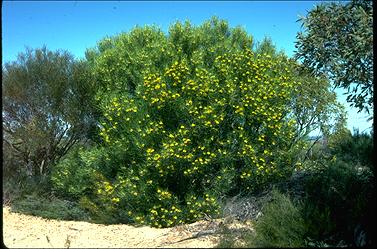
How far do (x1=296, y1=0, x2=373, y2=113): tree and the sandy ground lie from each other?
11.8ft

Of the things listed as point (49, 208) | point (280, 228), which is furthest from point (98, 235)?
point (280, 228)

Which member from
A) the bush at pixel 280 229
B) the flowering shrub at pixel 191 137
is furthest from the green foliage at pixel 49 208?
the bush at pixel 280 229

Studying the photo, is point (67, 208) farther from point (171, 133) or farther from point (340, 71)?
point (340, 71)

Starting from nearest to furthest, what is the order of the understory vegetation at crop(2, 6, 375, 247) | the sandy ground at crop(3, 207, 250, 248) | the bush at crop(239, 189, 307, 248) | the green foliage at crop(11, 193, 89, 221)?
the bush at crop(239, 189, 307, 248) < the sandy ground at crop(3, 207, 250, 248) < the understory vegetation at crop(2, 6, 375, 247) < the green foliage at crop(11, 193, 89, 221)

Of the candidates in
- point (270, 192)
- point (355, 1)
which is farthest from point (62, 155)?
point (355, 1)

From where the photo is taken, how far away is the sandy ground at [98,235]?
25.3 feet

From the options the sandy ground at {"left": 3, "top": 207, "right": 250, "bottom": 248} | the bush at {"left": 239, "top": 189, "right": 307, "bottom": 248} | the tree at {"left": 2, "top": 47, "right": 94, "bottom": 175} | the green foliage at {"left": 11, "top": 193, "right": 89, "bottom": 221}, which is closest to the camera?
the bush at {"left": 239, "top": 189, "right": 307, "bottom": 248}

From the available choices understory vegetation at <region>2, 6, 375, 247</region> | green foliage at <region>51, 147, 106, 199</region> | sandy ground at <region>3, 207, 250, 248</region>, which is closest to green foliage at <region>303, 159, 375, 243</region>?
understory vegetation at <region>2, 6, 375, 247</region>

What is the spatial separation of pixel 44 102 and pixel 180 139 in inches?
202

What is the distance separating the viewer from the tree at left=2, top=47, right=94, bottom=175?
42.1ft

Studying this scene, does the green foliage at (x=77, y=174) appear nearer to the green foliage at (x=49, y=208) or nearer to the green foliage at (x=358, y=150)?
the green foliage at (x=49, y=208)

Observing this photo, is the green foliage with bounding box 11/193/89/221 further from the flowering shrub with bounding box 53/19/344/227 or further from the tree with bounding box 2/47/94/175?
the tree with bounding box 2/47/94/175

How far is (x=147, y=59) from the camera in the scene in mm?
11164

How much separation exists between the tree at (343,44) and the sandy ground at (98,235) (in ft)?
11.8
